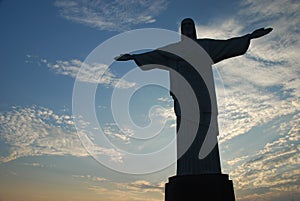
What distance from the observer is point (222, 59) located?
8.28m

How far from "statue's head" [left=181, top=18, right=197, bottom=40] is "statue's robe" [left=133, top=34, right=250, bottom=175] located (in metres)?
0.37

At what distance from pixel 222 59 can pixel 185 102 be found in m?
1.57

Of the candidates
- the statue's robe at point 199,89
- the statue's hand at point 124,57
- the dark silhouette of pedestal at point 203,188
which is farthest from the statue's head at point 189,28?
the dark silhouette of pedestal at point 203,188

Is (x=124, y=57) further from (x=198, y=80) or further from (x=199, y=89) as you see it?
(x=199, y=89)

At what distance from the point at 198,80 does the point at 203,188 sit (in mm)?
2953

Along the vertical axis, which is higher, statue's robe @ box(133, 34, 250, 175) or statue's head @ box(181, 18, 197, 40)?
statue's head @ box(181, 18, 197, 40)

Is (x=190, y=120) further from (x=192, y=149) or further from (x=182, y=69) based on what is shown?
(x=182, y=69)

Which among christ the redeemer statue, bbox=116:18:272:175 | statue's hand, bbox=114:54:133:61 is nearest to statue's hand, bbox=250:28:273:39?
christ the redeemer statue, bbox=116:18:272:175

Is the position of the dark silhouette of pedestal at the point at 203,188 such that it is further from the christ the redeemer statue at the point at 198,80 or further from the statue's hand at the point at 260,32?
the statue's hand at the point at 260,32

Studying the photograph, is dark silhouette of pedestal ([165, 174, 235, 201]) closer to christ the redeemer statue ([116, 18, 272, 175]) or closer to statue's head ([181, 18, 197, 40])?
christ the redeemer statue ([116, 18, 272, 175])

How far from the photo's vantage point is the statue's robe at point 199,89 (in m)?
7.61

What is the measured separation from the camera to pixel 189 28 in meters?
8.85

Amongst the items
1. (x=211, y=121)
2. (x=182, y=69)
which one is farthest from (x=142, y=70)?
(x=211, y=121)

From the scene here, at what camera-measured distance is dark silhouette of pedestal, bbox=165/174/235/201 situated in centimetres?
674
